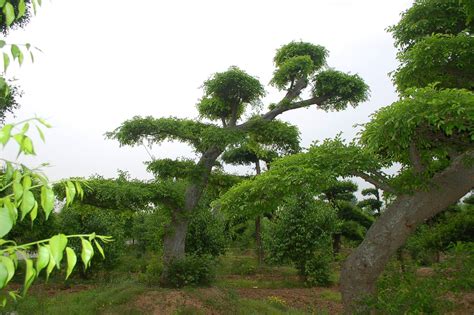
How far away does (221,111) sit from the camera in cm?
1280

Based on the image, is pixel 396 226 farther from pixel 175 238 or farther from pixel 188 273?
pixel 175 238

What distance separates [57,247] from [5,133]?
0.44 meters

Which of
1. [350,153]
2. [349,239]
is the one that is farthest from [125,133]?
[349,239]

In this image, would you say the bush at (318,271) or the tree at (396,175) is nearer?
the tree at (396,175)

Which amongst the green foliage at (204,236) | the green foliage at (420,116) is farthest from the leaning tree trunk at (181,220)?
the green foliage at (420,116)

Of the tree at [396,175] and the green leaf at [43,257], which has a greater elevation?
the tree at [396,175]

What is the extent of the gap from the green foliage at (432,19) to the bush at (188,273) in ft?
27.1

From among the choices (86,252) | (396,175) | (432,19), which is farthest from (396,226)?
(86,252)

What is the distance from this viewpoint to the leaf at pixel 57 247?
3.88 ft

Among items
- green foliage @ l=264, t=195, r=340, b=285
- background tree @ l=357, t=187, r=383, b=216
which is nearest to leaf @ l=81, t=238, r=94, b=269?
green foliage @ l=264, t=195, r=340, b=285

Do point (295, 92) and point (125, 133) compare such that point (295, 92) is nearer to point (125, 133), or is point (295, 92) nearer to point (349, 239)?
point (125, 133)

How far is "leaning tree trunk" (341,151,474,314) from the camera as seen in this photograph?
5.73 m

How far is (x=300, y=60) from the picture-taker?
11.6m

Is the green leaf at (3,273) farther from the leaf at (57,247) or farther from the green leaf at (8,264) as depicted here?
the leaf at (57,247)
